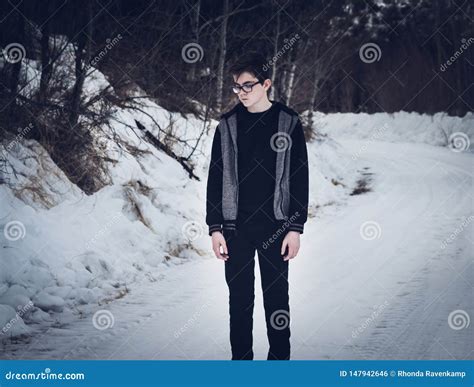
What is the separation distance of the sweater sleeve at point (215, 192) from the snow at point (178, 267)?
96 centimetres

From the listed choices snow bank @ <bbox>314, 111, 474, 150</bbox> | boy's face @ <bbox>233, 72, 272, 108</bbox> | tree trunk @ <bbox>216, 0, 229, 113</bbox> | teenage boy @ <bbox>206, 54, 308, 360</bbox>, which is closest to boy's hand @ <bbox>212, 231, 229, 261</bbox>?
teenage boy @ <bbox>206, 54, 308, 360</bbox>

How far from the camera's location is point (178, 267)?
14.4ft

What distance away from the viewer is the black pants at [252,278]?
9.00ft

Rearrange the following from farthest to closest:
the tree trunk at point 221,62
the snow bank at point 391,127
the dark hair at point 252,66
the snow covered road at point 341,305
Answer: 1. the snow bank at point 391,127
2. the tree trunk at point 221,62
3. the snow covered road at point 341,305
4. the dark hair at point 252,66

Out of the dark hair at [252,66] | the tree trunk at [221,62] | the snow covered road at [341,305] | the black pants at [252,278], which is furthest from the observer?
the tree trunk at [221,62]

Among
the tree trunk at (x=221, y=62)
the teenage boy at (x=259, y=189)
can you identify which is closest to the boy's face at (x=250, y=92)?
the teenage boy at (x=259, y=189)

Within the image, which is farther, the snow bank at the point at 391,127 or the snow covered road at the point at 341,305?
the snow bank at the point at 391,127

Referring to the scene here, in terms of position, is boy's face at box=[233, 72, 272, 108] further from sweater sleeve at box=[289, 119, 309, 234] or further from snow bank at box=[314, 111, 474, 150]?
snow bank at box=[314, 111, 474, 150]

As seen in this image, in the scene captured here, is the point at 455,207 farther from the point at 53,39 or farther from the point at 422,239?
the point at 53,39

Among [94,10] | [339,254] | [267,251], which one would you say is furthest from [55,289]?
[94,10]

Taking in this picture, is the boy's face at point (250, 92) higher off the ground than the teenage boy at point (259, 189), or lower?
higher

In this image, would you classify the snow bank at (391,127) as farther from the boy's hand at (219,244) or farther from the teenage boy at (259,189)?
the boy's hand at (219,244)

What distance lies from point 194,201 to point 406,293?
8.45 ft

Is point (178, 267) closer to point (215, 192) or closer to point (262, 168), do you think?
point (215, 192)
